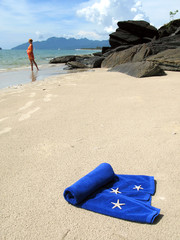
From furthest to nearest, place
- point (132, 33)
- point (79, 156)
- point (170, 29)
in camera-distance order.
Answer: point (170, 29) → point (132, 33) → point (79, 156)

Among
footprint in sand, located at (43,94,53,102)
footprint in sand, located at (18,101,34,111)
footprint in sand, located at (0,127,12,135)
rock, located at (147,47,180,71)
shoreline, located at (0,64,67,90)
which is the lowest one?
footprint in sand, located at (0,127,12,135)

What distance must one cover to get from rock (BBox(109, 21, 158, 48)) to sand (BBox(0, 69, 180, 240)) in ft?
73.5

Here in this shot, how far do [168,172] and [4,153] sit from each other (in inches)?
79.3

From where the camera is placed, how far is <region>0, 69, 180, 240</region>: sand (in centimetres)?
179

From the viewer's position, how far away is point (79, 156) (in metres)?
2.87

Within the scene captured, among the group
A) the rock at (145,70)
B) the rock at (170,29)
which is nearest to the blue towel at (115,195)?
the rock at (145,70)

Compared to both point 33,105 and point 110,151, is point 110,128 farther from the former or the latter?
point 33,105

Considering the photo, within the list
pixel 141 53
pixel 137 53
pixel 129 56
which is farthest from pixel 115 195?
pixel 129 56

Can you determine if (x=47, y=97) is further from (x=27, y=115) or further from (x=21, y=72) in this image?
(x=21, y=72)

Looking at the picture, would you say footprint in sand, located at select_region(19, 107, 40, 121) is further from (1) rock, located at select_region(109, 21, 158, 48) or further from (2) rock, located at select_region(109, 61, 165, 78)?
(1) rock, located at select_region(109, 21, 158, 48)

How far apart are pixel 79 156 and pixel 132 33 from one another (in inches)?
1047

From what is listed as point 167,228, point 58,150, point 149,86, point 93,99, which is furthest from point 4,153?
point 149,86

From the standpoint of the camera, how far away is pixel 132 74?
908 cm

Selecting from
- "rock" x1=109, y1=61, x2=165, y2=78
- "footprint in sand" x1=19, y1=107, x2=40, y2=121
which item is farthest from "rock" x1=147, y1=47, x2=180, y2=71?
"footprint in sand" x1=19, y1=107, x2=40, y2=121
